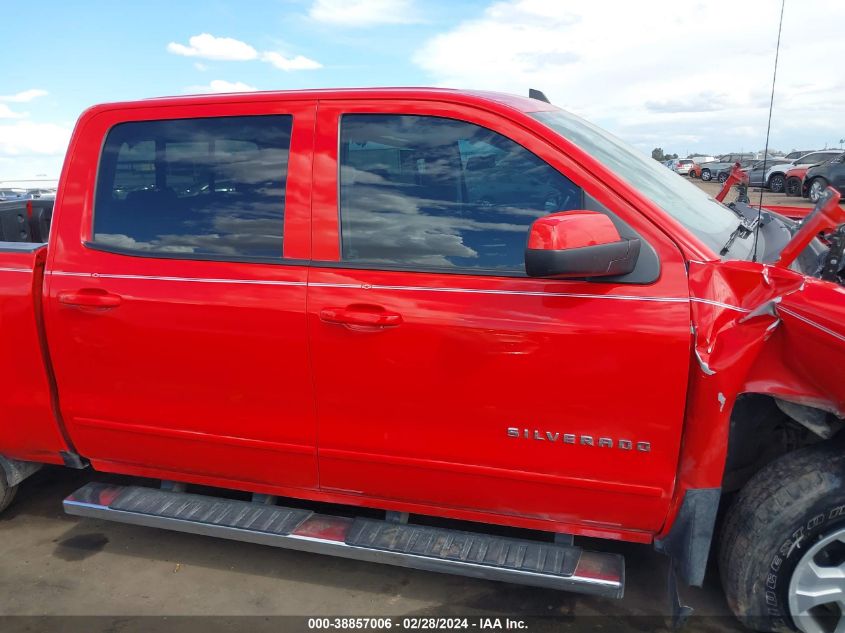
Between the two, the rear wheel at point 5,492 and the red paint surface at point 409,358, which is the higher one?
the red paint surface at point 409,358

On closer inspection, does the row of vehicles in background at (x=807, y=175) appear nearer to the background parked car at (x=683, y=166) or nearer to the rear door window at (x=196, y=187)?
the background parked car at (x=683, y=166)

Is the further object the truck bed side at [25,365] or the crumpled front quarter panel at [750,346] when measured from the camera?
the truck bed side at [25,365]

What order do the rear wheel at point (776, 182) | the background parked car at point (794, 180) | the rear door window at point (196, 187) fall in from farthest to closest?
the rear wheel at point (776, 182) → the background parked car at point (794, 180) → the rear door window at point (196, 187)

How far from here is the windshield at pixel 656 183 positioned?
245 cm

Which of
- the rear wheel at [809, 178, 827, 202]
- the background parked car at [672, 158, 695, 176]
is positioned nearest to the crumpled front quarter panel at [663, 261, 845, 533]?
the rear wheel at [809, 178, 827, 202]

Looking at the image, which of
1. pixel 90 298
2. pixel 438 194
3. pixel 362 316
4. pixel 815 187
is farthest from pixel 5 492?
pixel 815 187

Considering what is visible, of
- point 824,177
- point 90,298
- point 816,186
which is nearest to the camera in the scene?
point 90,298

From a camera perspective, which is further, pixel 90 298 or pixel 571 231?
pixel 90 298

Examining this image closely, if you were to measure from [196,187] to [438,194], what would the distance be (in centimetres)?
100

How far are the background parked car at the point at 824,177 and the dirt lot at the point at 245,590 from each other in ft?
61.9

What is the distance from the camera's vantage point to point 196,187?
2.74 metres

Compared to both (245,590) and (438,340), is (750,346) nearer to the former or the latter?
(438,340)

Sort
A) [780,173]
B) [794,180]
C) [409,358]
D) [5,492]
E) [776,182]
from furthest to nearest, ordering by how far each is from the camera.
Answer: [776,182] < [780,173] < [794,180] < [5,492] < [409,358]

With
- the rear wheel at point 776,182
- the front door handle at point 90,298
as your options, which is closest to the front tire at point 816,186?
the rear wheel at point 776,182
